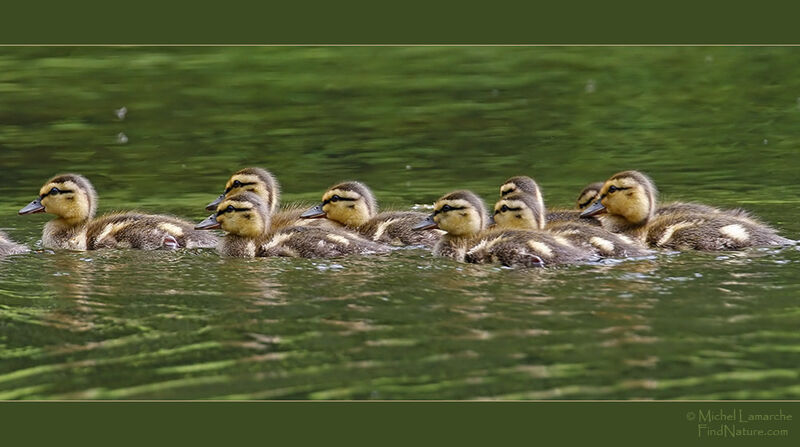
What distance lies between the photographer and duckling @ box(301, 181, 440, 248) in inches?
333

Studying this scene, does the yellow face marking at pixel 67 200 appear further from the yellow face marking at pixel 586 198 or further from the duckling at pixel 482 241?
the yellow face marking at pixel 586 198

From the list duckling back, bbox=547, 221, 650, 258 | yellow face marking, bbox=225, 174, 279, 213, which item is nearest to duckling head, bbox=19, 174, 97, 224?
yellow face marking, bbox=225, 174, 279, 213

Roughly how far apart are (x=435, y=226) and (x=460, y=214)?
6.7 inches

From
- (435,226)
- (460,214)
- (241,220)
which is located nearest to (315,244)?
(241,220)

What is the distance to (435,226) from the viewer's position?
26.6ft

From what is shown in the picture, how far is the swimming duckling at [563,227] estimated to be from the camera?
24.9 ft

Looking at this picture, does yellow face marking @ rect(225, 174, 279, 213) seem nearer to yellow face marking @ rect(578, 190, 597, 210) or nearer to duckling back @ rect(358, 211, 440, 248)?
duckling back @ rect(358, 211, 440, 248)

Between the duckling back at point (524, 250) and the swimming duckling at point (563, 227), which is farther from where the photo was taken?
the swimming duckling at point (563, 227)

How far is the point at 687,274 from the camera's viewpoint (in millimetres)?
6988

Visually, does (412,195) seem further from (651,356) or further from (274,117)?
(651,356)

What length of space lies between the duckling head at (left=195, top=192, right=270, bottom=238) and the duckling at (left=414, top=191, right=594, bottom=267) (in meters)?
0.90

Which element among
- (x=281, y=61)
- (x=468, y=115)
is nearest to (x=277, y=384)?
(x=468, y=115)

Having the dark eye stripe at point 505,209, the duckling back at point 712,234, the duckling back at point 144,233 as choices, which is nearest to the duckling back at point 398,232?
the dark eye stripe at point 505,209

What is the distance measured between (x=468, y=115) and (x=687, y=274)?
15.8 ft
